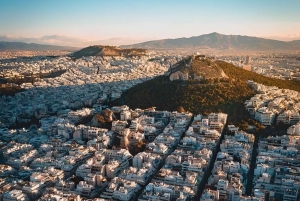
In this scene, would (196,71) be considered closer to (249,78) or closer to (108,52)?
(249,78)

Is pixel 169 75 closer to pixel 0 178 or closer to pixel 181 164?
pixel 181 164

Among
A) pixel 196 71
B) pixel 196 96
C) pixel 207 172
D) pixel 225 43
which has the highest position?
pixel 225 43

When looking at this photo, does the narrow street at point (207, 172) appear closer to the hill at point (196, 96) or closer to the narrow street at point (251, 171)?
the narrow street at point (251, 171)

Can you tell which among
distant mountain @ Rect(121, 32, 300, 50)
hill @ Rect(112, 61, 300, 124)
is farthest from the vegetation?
distant mountain @ Rect(121, 32, 300, 50)

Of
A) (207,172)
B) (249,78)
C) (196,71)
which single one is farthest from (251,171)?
(249,78)

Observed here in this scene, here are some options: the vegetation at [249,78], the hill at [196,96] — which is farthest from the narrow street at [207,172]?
the vegetation at [249,78]

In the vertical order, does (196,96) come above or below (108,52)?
below

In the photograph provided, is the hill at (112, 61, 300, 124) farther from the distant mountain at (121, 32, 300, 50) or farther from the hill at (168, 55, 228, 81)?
the distant mountain at (121, 32, 300, 50)
